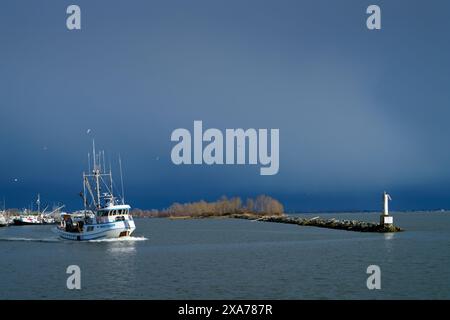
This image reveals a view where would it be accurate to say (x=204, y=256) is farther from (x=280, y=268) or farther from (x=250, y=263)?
(x=280, y=268)

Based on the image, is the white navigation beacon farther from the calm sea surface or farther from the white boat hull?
the white boat hull

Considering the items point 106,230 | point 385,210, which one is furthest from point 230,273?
point 385,210

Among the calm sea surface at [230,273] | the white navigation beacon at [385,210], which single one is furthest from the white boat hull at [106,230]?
the white navigation beacon at [385,210]

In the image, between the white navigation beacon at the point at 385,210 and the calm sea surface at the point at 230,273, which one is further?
the white navigation beacon at the point at 385,210

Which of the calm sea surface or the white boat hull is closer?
the calm sea surface

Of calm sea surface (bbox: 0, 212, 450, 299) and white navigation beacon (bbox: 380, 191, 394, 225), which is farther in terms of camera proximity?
white navigation beacon (bbox: 380, 191, 394, 225)

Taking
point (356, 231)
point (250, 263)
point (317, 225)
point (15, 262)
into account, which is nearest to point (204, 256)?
point (250, 263)

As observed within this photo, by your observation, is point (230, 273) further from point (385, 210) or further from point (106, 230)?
point (385, 210)

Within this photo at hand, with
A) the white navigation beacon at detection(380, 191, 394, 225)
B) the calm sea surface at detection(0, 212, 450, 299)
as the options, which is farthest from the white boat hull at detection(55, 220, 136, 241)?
the white navigation beacon at detection(380, 191, 394, 225)

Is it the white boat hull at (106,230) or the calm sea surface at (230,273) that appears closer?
the calm sea surface at (230,273)

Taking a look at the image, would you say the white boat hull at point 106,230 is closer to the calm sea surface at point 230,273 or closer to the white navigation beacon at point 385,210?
the calm sea surface at point 230,273

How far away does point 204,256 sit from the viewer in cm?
7469

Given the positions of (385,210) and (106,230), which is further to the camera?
(385,210)

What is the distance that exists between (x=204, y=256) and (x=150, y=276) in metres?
21.1
